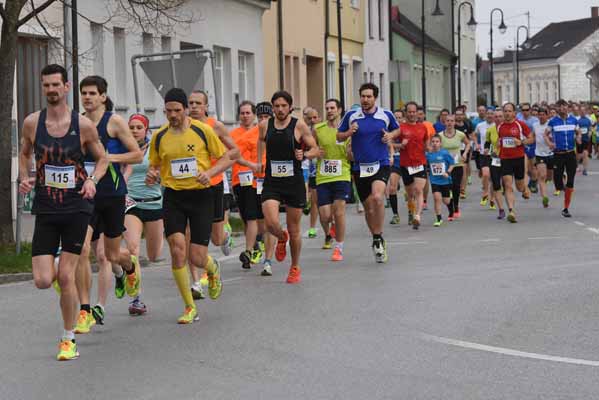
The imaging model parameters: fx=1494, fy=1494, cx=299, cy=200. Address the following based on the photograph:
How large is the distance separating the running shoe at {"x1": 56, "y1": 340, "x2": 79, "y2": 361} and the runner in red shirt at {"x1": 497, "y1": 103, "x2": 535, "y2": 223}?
49.3 ft

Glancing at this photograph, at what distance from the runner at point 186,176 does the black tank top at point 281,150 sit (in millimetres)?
2754

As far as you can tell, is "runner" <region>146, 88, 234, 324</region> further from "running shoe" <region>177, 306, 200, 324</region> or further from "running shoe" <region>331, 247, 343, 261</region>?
"running shoe" <region>331, 247, 343, 261</region>

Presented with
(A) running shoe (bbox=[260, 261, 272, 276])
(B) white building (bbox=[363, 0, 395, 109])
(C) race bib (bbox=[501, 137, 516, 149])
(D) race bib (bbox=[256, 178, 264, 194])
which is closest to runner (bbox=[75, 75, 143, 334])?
(A) running shoe (bbox=[260, 261, 272, 276])

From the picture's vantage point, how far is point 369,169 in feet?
56.3

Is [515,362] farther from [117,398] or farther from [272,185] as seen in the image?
[272,185]

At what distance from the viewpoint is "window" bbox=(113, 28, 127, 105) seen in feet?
103

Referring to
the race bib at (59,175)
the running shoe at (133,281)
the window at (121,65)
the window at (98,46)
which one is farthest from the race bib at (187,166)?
the window at (121,65)

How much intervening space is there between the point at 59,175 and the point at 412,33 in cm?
6423

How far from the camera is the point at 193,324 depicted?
11367mm

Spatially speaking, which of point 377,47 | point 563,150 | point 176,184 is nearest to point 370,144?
point 176,184

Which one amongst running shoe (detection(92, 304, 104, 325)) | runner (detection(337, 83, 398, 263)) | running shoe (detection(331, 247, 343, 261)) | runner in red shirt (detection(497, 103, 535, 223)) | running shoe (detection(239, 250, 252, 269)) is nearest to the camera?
running shoe (detection(92, 304, 104, 325))

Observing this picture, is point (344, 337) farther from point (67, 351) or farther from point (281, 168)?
point (281, 168)

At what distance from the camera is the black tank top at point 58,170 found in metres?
9.68

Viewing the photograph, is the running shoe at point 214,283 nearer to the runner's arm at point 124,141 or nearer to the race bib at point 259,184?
the runner's arm at point 124,141
